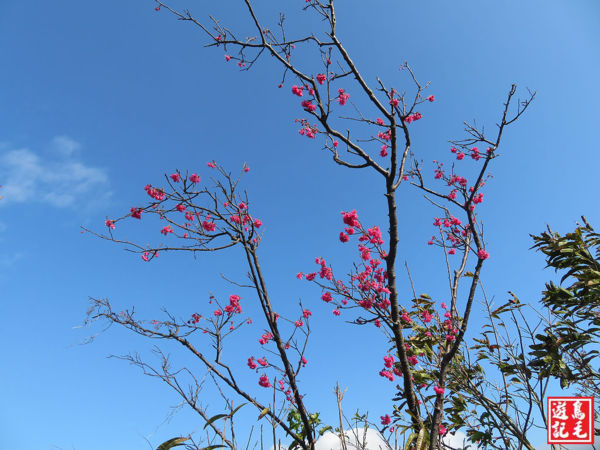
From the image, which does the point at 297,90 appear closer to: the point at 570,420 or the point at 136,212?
the point at 136,212

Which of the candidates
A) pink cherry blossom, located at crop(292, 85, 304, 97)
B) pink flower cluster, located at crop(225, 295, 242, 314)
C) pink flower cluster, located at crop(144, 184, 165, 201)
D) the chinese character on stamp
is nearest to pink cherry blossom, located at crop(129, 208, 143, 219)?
pink flower cluster, located at crop(144, 184, 165, 201)

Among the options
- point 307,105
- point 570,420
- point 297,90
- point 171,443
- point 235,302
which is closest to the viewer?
point 171,443

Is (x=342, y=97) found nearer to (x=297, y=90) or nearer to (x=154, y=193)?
(x=297, y=90)

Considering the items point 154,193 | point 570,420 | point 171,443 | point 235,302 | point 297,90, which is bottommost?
point 171,443

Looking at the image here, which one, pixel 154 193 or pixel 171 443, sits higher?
pixel 154 193

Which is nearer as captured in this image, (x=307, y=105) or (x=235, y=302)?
(x=307, y=105)

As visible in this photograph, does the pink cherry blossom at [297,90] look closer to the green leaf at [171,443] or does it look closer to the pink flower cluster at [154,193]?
the pink flower cluster at [154,193]

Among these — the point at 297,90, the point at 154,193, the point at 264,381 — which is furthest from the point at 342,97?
the point at 264,381

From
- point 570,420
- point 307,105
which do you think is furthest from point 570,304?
point 307,105

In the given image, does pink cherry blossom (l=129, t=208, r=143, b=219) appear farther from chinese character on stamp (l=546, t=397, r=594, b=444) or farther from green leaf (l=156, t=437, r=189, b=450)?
chinese character on stamp (l=546, t=397, r=594, b=444)

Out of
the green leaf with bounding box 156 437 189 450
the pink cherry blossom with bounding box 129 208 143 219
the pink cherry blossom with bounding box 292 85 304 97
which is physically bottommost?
the green leaf with bounding box 156 437 189 450

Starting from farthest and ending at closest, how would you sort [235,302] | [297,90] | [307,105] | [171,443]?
[235,302] → [297,90] → [307,105] → [171,443]

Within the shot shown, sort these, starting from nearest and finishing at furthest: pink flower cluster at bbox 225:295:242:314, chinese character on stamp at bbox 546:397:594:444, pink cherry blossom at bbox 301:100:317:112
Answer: chinese character on stamp at bbox 546:397:594:444 < pink cherry blossom at bbox 301:100:317:112 < pink flower cluster at bbox 225:295:242:314

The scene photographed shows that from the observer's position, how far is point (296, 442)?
2844 mm
